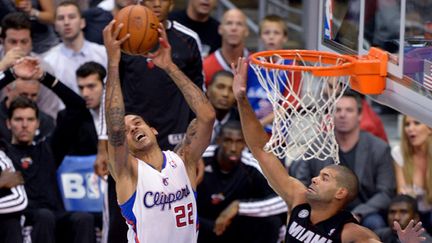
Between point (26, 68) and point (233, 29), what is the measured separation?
78.8 inches

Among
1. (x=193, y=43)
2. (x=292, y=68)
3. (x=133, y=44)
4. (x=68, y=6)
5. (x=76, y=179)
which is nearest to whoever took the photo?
(x=292, y=68)

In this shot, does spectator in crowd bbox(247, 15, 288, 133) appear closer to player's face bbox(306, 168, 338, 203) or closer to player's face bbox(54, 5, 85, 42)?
player's face bbox(54, 5, 85, 42)

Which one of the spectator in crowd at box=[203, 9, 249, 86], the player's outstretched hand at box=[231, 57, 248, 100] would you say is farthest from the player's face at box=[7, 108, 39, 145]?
the player's outstretched hand at box=[231, 57, 248, 100]

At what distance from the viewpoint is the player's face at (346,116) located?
8.57m

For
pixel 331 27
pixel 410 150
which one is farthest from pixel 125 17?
pixel 410 150

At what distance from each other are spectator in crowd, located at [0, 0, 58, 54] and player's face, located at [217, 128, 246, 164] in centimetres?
208

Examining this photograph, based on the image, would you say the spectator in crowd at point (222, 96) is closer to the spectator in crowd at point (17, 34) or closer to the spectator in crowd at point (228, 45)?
the spectator in crowd at point (228, 45)

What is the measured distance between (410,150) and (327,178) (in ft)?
8.41

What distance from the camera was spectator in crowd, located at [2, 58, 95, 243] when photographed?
7.94m

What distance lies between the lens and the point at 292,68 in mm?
6020

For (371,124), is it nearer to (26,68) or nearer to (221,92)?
(221,92)

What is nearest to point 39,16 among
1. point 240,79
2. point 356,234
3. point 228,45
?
point 228,45

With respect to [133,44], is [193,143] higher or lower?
lower

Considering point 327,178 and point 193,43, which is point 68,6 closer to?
point 193,43
